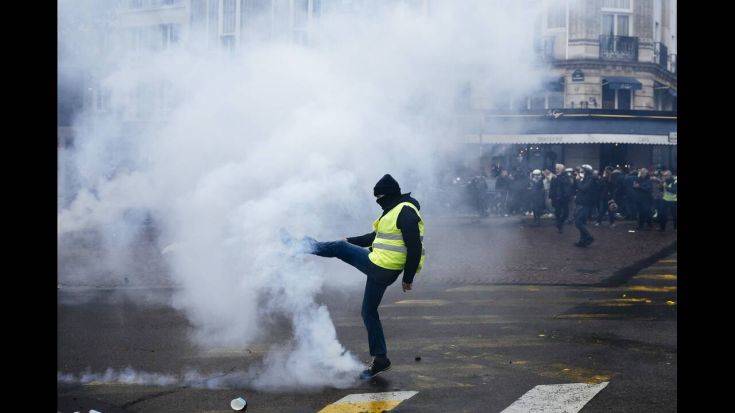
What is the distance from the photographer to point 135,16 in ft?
38.8

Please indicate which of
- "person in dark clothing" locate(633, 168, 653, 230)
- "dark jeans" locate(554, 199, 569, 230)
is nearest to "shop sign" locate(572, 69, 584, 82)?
"person in dark clothing" locate(633, 168, 653, 230)

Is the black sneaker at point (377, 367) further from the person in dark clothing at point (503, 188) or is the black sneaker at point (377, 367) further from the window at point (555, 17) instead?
the person in dark clothing at point (503, 188)

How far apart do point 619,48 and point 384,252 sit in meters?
24.1

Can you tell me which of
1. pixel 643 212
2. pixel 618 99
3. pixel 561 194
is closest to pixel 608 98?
pixel 618 99

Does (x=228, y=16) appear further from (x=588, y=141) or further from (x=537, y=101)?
(x=588, y=141)

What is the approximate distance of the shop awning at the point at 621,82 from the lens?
28.7 metres

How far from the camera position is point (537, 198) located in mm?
23219
